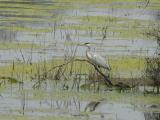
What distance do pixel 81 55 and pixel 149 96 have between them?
2.76 meters

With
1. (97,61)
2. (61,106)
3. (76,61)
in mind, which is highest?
(97,61)

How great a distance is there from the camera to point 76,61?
11305 mm

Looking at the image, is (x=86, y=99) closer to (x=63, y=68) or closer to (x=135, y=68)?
(x=63, y=68)

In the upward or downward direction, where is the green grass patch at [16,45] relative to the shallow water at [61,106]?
upward

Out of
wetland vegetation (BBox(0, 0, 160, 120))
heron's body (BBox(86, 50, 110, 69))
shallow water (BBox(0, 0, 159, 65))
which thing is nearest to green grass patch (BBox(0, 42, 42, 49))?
wetland vegetation (BBox(0, 0, 160, 120))

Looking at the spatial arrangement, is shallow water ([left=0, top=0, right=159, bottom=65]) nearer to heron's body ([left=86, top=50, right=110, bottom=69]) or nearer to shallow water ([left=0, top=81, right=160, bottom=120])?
heron's body ([left=86, top=50, right=110, bottom=69])

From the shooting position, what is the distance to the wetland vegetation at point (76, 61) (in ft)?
28.7

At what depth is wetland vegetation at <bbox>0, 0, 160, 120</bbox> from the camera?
8750mm

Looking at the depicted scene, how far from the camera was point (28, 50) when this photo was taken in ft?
40.4

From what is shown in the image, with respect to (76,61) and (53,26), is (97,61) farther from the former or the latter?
(53,26)

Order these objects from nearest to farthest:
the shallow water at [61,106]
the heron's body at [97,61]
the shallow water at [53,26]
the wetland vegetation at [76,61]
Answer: the shallow water at [61,106] < the wetland vegetation at [76,61] < the heron's body at [97,61] < the shallow water at [53,26]

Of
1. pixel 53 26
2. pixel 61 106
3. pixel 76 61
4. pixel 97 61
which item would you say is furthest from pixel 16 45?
pixel 61 106

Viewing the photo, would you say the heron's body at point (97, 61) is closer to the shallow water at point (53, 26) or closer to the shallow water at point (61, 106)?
the shallow water at point (61, 106)

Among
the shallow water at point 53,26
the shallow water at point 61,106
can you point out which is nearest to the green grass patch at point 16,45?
the shallow water at point 53,26
